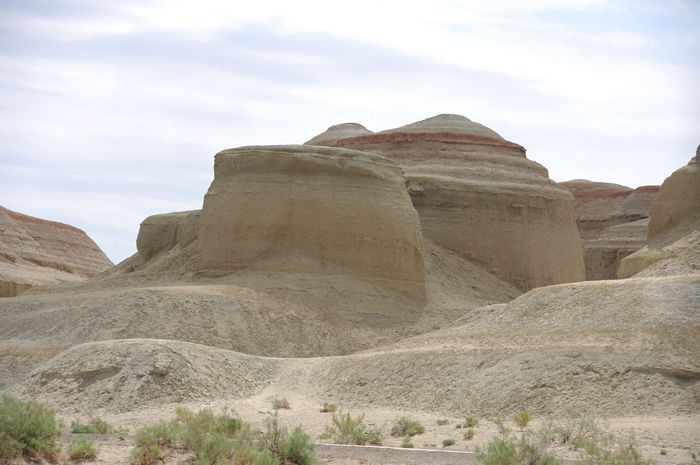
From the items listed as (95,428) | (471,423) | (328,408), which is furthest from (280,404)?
(95,428)

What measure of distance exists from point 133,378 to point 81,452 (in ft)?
23.1

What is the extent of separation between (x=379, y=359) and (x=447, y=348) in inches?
61.9

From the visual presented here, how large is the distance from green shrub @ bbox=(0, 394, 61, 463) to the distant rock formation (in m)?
17.3

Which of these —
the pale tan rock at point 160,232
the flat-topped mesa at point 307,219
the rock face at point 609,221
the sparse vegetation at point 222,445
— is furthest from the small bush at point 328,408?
the rock face at point 609,221

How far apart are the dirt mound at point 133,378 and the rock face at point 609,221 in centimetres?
3667

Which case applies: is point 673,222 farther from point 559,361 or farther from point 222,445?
point 222,445

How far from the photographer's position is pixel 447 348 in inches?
979

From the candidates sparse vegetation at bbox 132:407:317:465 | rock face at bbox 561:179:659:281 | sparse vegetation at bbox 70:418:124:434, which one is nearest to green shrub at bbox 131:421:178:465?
sparse vegetation at bbox 132:407:317:465

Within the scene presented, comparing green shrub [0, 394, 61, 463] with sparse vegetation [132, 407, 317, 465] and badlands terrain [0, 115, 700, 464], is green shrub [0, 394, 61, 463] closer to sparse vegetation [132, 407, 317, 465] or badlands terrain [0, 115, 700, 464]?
badlands terrain [0, 115, 700, 464]

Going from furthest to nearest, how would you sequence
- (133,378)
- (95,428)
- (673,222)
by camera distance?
(673,222) < (133,378) < (95,428)

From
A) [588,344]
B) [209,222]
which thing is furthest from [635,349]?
[209,222]

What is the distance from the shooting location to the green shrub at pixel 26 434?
633 inches

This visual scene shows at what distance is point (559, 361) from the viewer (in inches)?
861

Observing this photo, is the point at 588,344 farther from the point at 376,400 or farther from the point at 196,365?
the point at 196,365
